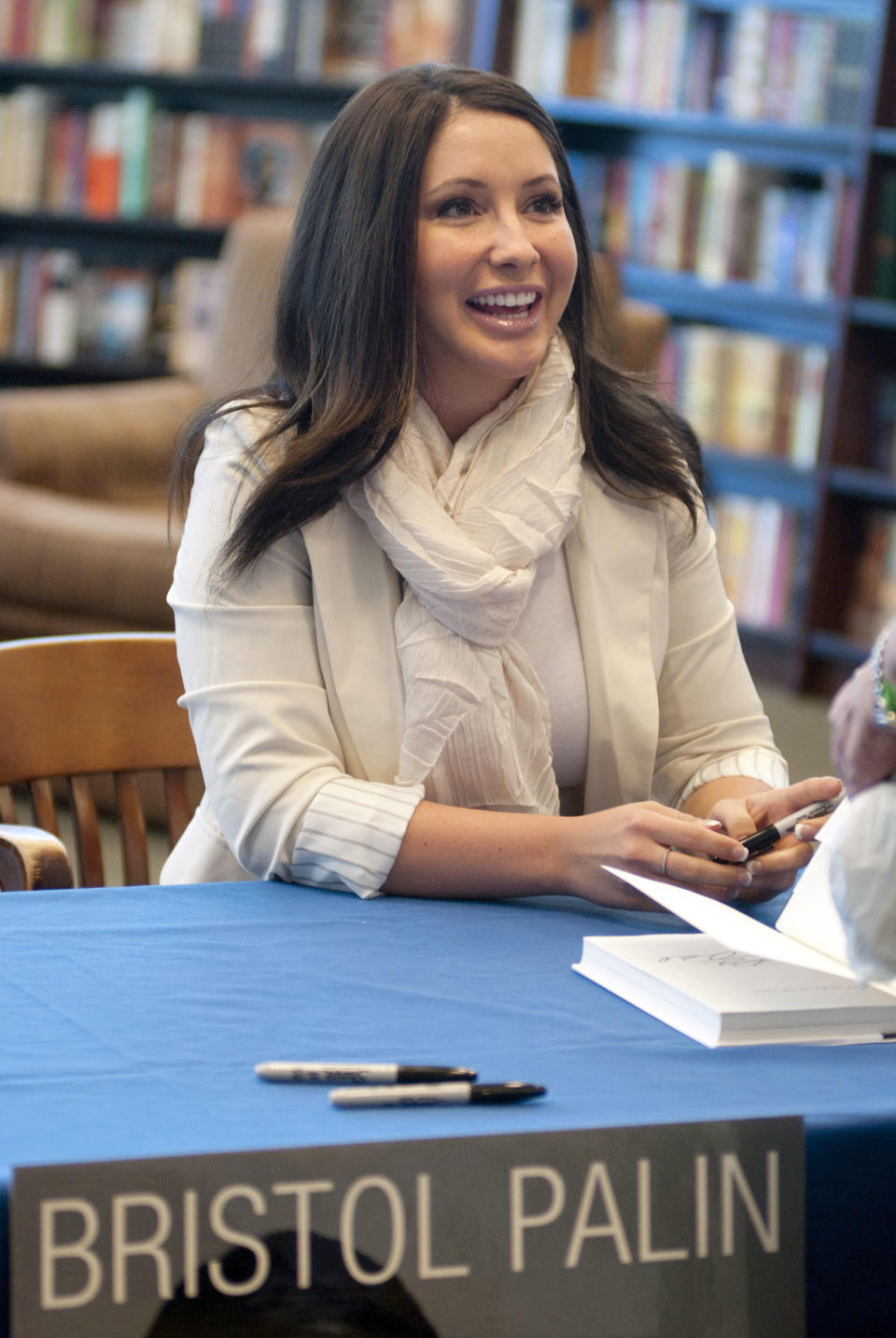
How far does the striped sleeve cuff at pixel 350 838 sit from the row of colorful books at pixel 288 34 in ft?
12.3

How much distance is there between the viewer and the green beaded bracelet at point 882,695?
920mm

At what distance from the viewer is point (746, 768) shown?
5.38ft

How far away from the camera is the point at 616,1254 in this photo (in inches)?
34.0

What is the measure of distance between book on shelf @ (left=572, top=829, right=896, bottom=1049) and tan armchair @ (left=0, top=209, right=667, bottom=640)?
7.08 ft

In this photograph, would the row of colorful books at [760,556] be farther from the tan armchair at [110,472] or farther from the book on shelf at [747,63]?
the book on shelf at [747,63]

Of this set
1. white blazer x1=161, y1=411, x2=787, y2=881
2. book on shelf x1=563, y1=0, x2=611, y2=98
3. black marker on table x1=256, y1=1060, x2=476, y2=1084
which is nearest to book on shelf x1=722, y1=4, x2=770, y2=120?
book on shelf x1=563, y1=0, x2=611, y2=98

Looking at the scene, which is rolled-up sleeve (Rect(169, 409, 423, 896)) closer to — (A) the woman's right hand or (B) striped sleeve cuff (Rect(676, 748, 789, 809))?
(A) the woman's right hand

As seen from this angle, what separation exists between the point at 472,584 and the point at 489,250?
33 cm

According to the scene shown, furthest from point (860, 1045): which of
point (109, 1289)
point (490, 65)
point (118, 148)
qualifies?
point (118, 148)

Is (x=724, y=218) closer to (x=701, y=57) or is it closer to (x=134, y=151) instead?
(x=701, y=57)

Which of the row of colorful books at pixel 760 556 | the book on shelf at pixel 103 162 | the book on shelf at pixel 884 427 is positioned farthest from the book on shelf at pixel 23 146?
the book on shelf at pixel 884 427

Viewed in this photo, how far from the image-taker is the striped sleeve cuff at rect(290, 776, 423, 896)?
136cm

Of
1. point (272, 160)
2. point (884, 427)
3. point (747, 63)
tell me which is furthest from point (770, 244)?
point (272, 160)

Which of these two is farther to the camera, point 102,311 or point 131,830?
point 102,311
